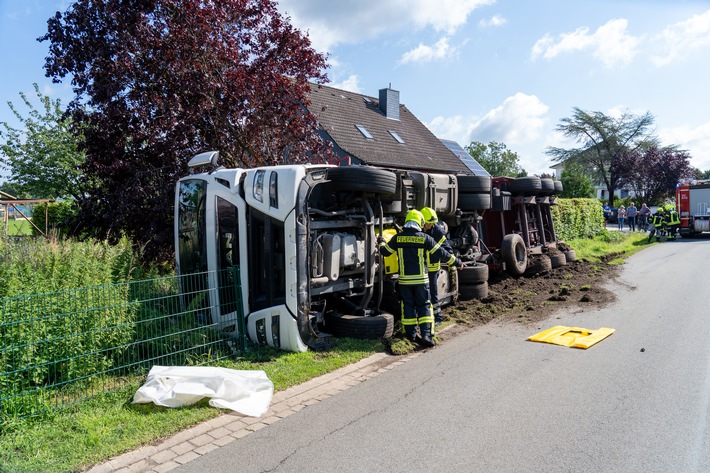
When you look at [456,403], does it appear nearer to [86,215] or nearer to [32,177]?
[86,215]

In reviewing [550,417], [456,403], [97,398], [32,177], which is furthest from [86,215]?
[32,177]

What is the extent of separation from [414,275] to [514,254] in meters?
4.83

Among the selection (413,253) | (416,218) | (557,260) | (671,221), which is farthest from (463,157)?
(413,253)

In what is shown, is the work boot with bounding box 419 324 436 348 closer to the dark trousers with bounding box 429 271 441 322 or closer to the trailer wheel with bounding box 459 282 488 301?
the dark trousers with bounding box 429 271 441 322

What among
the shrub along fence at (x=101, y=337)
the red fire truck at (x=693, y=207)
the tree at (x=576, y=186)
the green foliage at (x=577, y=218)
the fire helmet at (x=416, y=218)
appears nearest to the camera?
the shrub along fence at (x=101, y=337)

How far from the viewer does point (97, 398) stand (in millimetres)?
4531

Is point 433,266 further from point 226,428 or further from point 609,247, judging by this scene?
point 609,247

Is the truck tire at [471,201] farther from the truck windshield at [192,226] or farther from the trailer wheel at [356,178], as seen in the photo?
the truck windshield at [192,226]

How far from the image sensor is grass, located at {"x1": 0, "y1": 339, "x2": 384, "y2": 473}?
3.49 m

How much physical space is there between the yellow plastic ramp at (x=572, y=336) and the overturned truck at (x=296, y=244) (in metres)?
2.03

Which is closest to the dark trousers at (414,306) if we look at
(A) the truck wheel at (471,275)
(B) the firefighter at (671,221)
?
Answer: (A) the truck wheel at (471,275)

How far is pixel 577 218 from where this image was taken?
2006cm

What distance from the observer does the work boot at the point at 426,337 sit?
6.38 metres

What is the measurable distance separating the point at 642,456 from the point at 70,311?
16.0 feet
